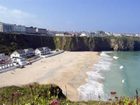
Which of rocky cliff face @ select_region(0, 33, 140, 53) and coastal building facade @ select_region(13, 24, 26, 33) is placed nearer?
rocky cliff face @ select_region(0, 33, 140, 53)

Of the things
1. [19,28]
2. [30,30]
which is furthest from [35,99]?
[30,30]

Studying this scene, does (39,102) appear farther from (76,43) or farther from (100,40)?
(100,40)

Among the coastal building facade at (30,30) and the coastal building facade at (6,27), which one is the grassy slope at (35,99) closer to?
the coastal building facade at (6,27)

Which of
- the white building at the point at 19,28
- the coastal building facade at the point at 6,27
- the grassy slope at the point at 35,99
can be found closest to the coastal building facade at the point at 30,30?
the white building at the point at 19,28

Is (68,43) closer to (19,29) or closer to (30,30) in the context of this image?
(19,29)

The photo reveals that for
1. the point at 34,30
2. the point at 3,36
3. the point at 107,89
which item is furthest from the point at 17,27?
the point at 107,89

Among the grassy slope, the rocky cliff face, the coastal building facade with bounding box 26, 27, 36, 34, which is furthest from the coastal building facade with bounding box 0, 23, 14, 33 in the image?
the grassy slope

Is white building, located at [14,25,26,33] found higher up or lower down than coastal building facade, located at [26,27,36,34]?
higher up

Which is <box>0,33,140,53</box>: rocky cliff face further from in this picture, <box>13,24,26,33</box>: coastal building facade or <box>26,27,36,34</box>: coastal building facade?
<box>26,27,36,34</box>: coastal building facade
